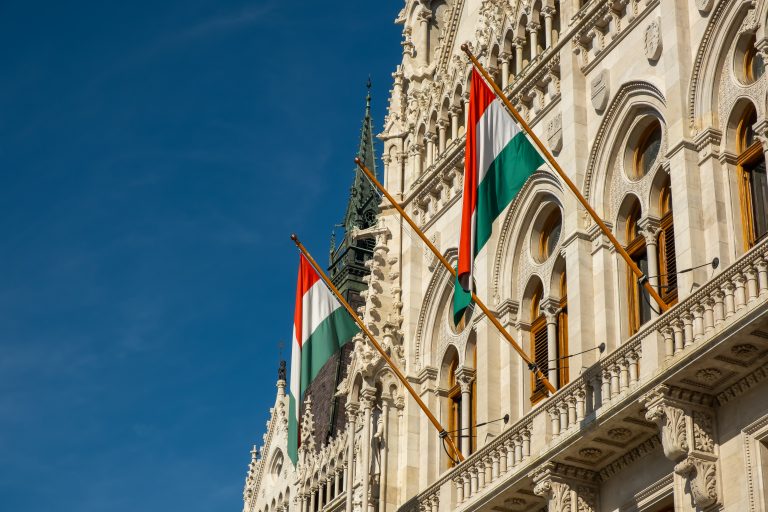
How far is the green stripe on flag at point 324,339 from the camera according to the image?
121 ft

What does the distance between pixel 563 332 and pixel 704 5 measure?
6701 millimetres

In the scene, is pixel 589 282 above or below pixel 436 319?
below

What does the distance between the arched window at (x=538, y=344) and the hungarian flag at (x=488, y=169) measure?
2510 millimetres

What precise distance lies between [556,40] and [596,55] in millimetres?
1977

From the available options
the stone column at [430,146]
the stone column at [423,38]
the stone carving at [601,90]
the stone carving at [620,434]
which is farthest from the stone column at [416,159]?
the stone carving at [620,434]

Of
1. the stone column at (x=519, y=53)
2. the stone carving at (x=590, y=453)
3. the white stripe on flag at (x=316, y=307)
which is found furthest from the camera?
the white stripe on flag at (x=316, y=307)

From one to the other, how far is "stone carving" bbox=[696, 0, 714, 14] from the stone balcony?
5.95 meters

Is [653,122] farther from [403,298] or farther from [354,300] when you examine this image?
[354,300]

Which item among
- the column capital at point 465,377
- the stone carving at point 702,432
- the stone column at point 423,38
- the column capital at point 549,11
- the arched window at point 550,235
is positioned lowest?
the stone carving at point 702,432

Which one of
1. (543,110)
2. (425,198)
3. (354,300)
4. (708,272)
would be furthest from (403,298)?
(354,300)

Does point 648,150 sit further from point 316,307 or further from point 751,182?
point 316,307

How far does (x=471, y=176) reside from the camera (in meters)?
31.1

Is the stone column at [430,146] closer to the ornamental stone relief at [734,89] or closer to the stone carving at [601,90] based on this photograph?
the stone carving at [601,90]

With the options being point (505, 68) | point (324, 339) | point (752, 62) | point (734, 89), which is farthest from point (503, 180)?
point (324, 339)
